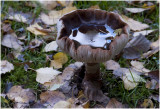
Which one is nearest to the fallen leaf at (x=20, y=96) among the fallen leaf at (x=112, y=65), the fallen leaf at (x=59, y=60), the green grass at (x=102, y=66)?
the green grass at (x=102, y=66)

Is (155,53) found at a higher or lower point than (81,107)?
higher

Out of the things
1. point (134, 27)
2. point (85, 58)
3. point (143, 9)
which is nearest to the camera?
point (85, 58)

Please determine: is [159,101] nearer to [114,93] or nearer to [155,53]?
[114,93]

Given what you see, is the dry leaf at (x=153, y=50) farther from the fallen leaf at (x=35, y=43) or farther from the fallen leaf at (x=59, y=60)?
the fallen leaf at (x=35, y=43)

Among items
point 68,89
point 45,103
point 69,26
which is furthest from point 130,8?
point 45,103

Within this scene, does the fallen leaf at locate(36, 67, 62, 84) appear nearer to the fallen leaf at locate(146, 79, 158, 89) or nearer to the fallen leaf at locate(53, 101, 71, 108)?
the fallen leaf at locate(53, 101, 71, 108)

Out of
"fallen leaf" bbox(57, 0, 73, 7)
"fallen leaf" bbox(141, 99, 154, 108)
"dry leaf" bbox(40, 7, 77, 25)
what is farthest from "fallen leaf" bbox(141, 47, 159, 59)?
"fallen leaf" bbox(57, 0, 73, 7)

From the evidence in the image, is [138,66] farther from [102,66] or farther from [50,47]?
[50,47]
